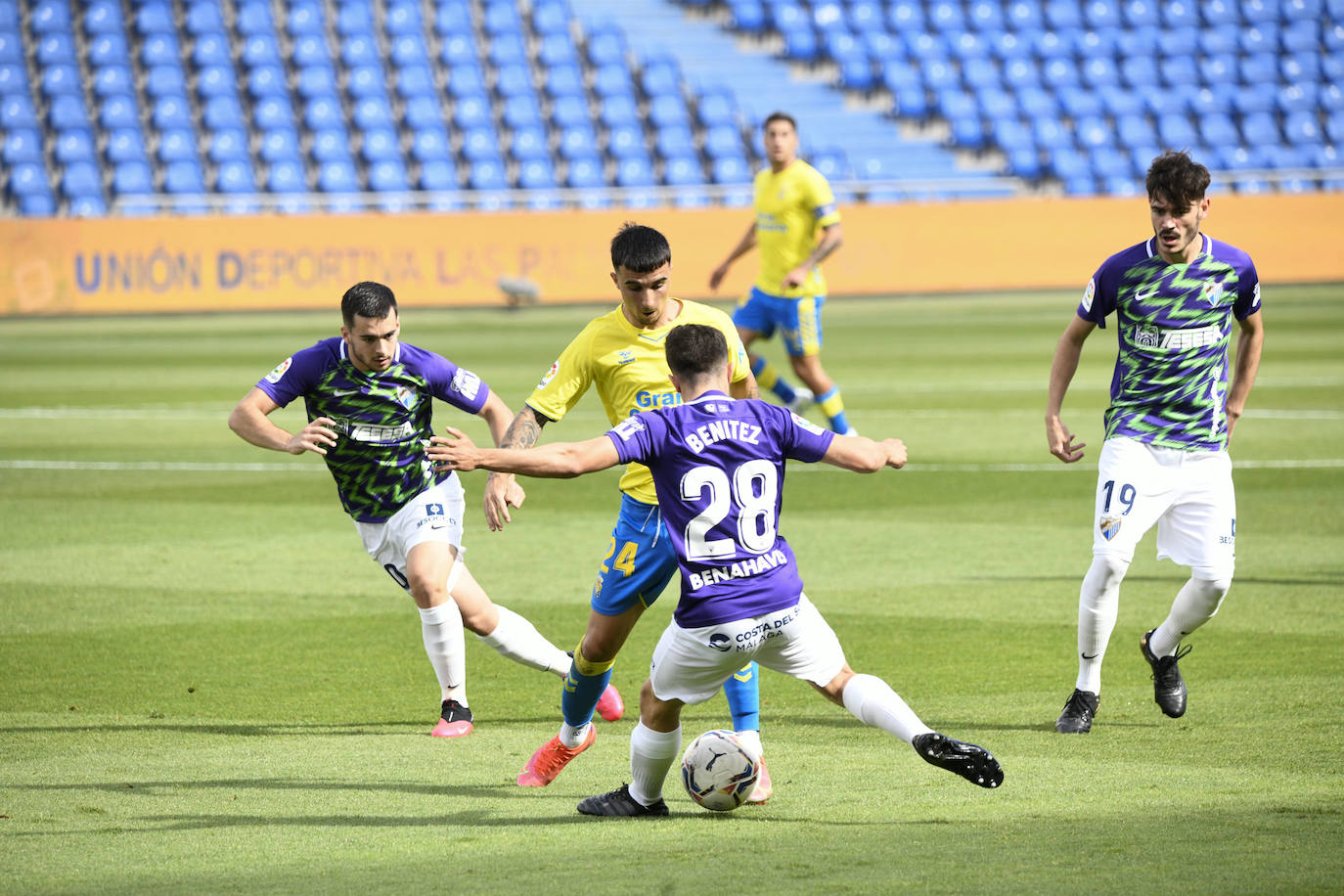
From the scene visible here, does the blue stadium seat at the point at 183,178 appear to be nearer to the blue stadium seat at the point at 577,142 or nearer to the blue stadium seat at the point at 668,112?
the blue stadium seat at the point at 577,142

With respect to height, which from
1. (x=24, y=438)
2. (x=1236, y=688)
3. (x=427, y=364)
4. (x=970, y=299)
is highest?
(x=427, y=364)

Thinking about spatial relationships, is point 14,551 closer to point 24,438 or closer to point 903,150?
point 24,438

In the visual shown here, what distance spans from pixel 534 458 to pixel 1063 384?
280 cm

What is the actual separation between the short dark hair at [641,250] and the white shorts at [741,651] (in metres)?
1.30

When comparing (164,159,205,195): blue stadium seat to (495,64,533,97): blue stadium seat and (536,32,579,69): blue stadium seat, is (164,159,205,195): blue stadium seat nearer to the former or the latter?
(495,64,533,97): blue stadium seat

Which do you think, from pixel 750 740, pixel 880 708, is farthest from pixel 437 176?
pixel 880 708

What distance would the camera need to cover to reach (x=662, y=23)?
39938 millimetres

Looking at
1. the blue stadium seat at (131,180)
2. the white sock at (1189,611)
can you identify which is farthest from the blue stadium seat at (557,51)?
the white sock at (1189,611)

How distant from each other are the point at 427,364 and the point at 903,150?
31531mm

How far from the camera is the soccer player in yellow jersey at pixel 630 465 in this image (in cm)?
566

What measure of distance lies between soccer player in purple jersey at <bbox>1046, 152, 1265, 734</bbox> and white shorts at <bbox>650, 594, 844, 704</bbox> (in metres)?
1.78

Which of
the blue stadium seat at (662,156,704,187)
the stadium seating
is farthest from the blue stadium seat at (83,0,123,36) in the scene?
the blue stadium seat at (662,156,704,187)

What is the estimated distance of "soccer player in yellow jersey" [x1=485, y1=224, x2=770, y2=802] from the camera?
223 inches

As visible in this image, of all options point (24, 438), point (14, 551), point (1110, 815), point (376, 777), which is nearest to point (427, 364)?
point (376, 777)
